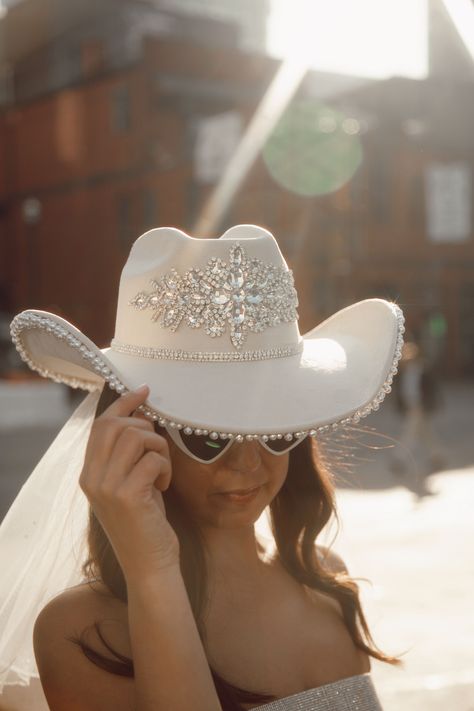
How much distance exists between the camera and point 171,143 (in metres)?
30.8

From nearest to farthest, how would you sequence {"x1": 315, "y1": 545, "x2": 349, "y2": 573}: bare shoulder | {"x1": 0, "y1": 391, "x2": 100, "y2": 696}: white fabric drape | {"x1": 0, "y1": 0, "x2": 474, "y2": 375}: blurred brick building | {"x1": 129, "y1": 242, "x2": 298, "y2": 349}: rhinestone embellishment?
{"x1": 129, "y1": 242, "x2": 298, "y2": 349}: rhinestone embellishment, {"x1": 0, "y1": 391, "x2": 100, "y2": 696}: white fabric drape, {"x1": 315, "y1": 545, "x2": 349, "y2": 573}: bare shoulder, {"x1": 0, "y1": 0, "x2": 474, "y2": 375}: blurred brick building

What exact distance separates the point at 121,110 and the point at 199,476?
30.8m

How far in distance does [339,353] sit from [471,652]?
409cm

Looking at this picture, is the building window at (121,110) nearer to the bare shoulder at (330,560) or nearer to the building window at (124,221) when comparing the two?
the building window at (124,221)

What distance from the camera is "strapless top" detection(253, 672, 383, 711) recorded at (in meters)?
1.97

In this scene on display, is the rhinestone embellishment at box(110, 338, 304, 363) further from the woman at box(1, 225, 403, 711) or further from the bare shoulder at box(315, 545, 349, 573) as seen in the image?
the bare shoulder at box(315, 545, 349, 573)

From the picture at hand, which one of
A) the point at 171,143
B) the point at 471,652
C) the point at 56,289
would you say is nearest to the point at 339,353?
the point at 471,652

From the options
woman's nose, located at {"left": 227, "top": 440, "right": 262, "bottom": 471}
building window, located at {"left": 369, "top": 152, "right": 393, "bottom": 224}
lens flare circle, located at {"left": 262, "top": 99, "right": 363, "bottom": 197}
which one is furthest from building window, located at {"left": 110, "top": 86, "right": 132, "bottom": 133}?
woman's nose, located at {"left": 227, "top": 440, "right": 262, "bottom": 471}

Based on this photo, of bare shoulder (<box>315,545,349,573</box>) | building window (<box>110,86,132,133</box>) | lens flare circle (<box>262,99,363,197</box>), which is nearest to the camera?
bare shoulder (<box>315,545,349,573</box>)

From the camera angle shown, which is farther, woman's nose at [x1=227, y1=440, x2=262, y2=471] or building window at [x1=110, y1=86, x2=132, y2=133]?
building window at [x1=110, y1=86, x2=132, y2=133]

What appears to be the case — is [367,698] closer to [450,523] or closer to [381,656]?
[381,656]

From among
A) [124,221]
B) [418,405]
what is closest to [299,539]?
[418,405]

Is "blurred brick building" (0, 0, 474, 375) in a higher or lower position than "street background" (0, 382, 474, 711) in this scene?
higher

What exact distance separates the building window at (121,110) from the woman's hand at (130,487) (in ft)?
100
